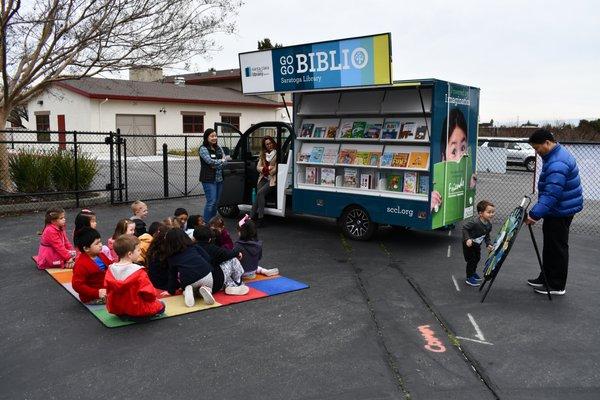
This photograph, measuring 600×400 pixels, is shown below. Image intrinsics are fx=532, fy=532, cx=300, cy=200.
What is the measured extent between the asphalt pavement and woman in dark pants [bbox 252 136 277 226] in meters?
2.81

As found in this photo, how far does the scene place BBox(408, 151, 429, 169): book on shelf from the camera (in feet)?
27.4

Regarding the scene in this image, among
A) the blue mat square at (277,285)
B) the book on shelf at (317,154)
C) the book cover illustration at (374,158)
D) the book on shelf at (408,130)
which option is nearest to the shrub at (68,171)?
the book on shelf at (317,154)

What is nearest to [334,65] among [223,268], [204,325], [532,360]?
[223,268]

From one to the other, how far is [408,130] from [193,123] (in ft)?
87.2

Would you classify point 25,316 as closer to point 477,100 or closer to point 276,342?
point 276,342

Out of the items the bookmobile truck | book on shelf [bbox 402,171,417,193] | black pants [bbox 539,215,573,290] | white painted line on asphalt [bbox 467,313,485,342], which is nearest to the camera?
white painted line on asphalt [bbox 467,313,485,342]

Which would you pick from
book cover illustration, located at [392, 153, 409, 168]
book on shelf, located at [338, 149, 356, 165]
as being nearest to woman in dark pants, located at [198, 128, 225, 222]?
book on shelf, located at [338, 149, 356, 165]

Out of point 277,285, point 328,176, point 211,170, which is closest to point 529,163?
→ point 328,176

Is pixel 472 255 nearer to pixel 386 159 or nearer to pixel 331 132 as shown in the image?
pixel 386 159

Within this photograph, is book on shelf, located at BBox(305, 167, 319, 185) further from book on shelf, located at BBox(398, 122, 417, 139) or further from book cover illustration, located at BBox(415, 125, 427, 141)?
book cover illustration, located at BBox(415, 125, 427, 141)

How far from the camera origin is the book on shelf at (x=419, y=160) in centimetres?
836

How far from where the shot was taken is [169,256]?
5.80m

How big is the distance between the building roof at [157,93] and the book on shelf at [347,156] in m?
18.3

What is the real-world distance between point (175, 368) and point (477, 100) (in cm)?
710
